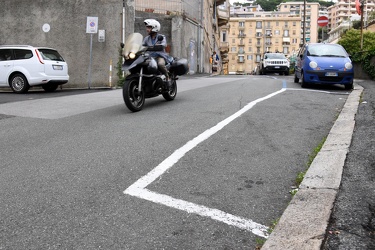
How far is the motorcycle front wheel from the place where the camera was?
804 centimetres

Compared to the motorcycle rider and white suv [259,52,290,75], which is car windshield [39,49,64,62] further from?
white suv [259,52,290,75]

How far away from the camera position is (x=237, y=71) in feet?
446

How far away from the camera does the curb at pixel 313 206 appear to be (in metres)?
2.78

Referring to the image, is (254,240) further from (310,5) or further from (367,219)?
(310,5)

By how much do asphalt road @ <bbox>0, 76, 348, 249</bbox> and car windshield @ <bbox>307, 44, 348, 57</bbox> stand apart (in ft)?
23.3

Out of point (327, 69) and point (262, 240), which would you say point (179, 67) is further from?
point (262, 240)

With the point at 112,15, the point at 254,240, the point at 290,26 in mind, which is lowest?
the point at 254,240

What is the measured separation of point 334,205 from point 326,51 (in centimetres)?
1232

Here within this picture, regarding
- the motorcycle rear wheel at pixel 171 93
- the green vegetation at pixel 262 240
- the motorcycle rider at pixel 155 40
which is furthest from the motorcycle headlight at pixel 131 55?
the green vegetation at pixel 262 240

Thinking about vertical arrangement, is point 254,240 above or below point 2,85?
below

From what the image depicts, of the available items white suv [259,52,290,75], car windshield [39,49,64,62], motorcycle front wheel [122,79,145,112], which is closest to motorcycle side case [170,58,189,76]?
motorcycle front wheel [122,79,145,112]

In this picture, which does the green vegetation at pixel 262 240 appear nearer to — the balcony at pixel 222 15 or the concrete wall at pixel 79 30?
the concrete wall at pixel 79 30

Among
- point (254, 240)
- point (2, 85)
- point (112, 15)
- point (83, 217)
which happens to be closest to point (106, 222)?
point (83, 217)

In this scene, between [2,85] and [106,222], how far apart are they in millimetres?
13895
